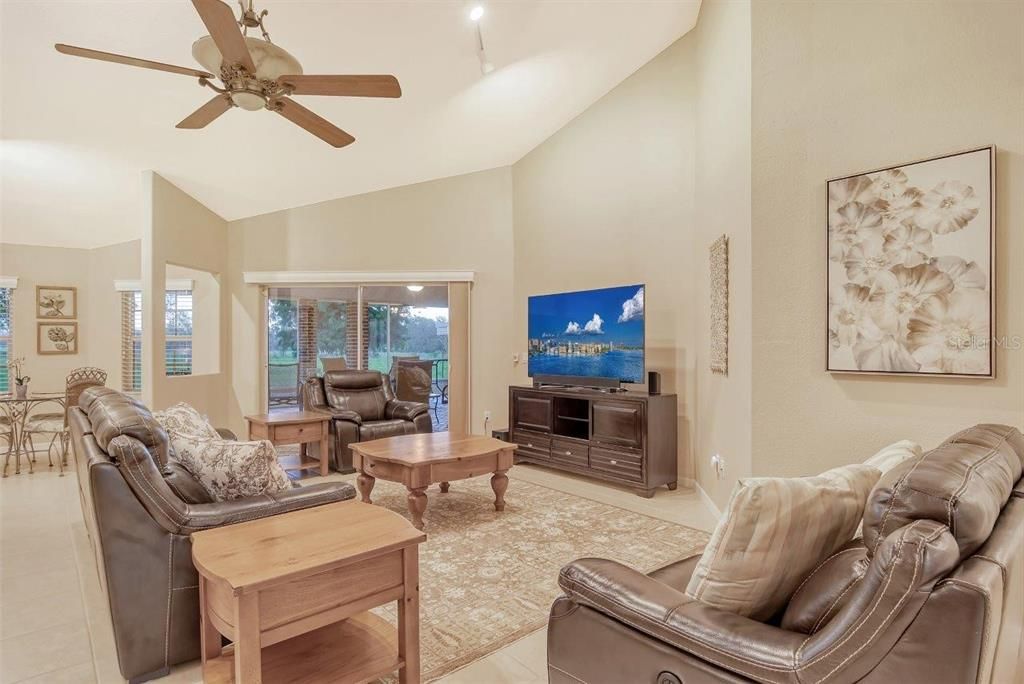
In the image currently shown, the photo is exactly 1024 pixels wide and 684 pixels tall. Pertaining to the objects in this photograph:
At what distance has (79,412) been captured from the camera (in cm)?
274

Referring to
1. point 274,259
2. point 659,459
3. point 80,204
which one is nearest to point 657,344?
point 659,459

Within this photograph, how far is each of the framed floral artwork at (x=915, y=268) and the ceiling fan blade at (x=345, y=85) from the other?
7.62 feet

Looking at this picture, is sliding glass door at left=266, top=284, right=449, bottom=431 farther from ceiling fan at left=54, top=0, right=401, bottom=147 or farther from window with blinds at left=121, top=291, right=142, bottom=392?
ceiling fan at left=54, top=0, right=401, bottom=147

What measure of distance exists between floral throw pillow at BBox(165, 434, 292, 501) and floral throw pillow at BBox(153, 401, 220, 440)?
121 mm

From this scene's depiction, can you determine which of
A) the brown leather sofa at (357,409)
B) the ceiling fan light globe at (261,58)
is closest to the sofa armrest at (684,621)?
the ceiling fan light globe at (261,58)

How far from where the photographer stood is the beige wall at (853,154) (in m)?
2.29

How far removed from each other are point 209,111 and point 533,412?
3588mm

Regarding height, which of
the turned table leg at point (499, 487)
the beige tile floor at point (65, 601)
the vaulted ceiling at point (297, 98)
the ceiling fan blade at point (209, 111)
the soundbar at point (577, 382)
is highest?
the vaulted ceiling at point (297, 98)

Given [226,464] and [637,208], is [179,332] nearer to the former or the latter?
[226,464]

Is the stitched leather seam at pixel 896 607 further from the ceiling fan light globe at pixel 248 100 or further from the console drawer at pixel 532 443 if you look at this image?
the console drawer at pixel 532 443

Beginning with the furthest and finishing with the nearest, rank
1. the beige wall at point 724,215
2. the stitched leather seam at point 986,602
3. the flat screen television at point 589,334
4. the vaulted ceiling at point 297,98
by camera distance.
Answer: the flat screen television at point 589,334, the vaulted ceiling at point 297,98, the beige wall at point 724,215, the stitched leather seam at point 986,602

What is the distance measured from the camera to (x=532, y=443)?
529cm

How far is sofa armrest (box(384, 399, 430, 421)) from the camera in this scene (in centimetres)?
553

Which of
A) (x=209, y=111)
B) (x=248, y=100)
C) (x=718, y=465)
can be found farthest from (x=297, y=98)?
(x=718, y=465)
